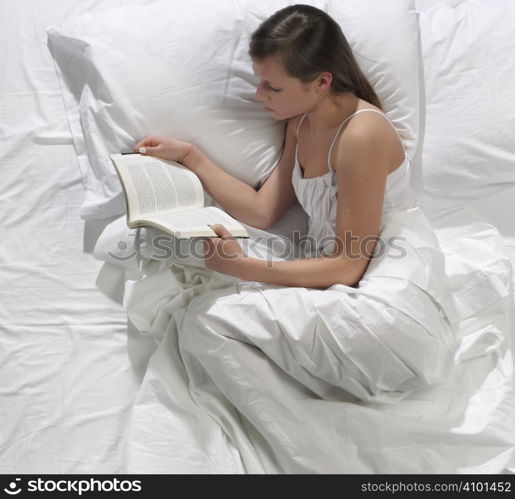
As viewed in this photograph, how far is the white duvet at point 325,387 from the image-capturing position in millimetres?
1111

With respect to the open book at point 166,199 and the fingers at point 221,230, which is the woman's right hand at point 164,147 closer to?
the open book at point 166,199

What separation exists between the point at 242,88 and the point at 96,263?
426 mm

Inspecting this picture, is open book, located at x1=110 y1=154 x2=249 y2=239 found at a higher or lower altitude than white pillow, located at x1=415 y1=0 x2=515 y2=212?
lower

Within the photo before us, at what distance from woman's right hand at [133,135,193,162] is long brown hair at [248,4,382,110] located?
0.25 metres

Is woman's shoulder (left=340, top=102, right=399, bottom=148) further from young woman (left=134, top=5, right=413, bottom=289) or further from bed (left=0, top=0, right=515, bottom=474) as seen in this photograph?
bed (left=0, top=0, right=515, bottom=474)

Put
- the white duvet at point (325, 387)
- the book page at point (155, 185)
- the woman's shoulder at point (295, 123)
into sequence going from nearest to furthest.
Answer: the white duvet at point (325, 387), the book page at point (155, 185), the woman's shoulder at point (295, 123)

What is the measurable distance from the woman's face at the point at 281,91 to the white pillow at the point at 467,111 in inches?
12.8

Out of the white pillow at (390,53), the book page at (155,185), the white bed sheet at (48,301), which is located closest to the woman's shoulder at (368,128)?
the white pillow at (390,53)

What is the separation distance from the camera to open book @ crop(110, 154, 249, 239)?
3.93 feet

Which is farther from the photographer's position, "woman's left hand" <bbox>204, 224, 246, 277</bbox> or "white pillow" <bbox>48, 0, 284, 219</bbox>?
"white pillow" <bbox>48, 0, 284, 219</bbox>

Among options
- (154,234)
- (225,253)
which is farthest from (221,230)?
(154,234)

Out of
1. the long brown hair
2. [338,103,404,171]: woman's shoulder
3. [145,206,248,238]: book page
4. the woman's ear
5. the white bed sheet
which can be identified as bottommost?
the white bed sheet

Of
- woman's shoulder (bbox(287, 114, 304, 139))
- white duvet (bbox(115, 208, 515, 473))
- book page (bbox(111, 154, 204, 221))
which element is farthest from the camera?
woman's shoulder (bbox(287, 114, 304, 139))


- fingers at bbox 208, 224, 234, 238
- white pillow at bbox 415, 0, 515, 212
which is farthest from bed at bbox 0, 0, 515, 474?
fingers at bbox 208, 224, 234, 238
